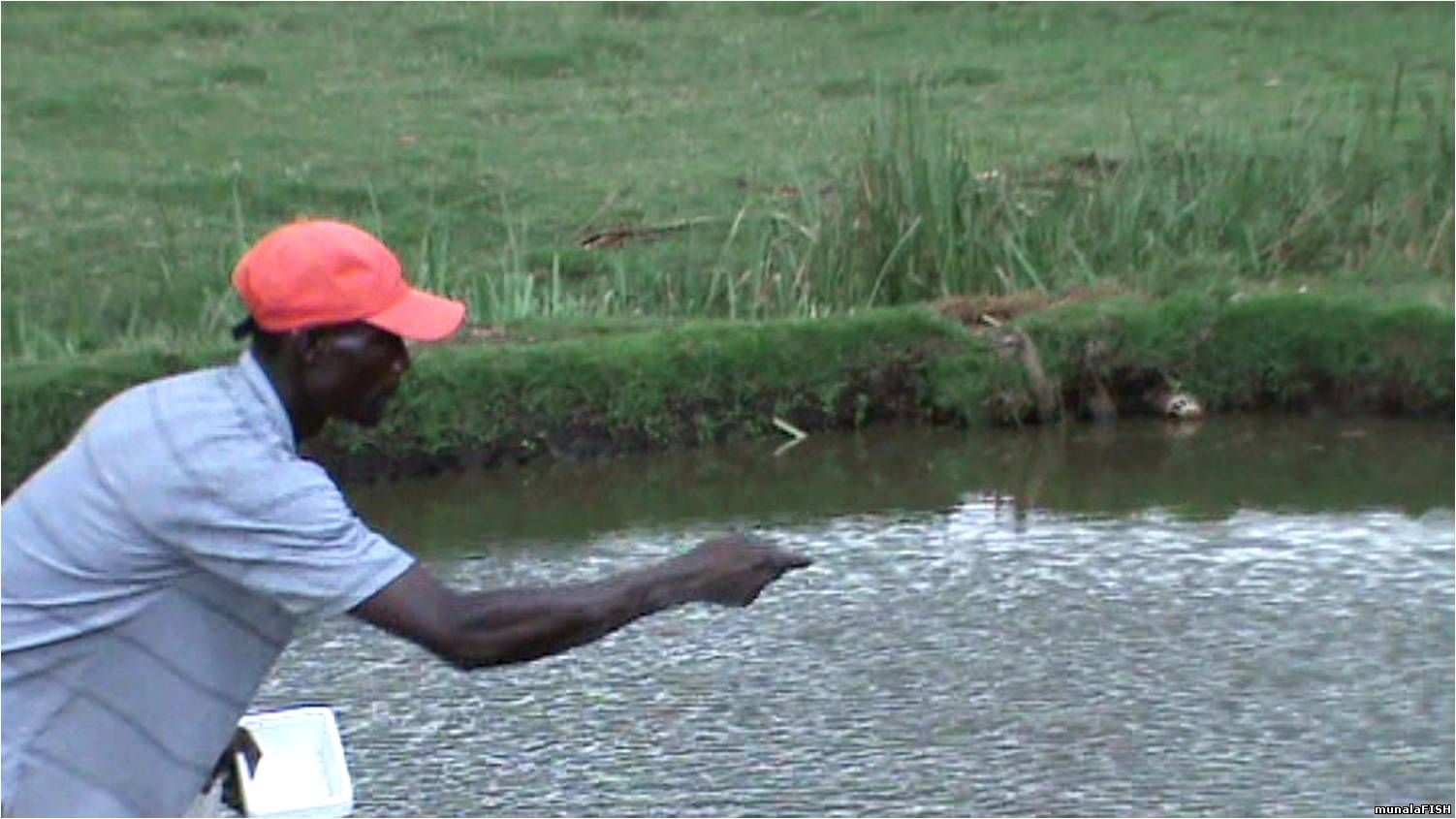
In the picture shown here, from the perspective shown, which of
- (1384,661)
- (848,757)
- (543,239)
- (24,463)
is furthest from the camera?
(543,239)

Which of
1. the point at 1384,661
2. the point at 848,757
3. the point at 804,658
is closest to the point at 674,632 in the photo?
the point at 804,658

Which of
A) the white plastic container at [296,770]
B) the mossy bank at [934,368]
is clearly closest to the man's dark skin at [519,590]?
the white plastic container at [296,770]

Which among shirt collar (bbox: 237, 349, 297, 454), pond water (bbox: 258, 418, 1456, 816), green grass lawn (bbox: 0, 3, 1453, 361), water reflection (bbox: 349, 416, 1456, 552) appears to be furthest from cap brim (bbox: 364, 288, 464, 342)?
green grass lawn (bbox: 0, 3, 1453, 361)

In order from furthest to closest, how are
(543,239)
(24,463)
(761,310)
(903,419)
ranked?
1. (543,239)
2. (761,310)
3. (903,419)
4. (24,463)

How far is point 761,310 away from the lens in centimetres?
918

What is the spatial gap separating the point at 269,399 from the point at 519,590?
34 centimetres

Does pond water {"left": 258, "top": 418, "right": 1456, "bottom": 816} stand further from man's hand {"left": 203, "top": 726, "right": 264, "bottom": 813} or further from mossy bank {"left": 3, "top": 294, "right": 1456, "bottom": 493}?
man's hand {"left": 203, "top": 726, "right": 264, "bottom": 813}

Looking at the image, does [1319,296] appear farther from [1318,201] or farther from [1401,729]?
[1401,729]

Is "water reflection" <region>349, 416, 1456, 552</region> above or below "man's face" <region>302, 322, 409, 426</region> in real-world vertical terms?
below

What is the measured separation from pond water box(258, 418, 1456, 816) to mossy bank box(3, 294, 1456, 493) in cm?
12

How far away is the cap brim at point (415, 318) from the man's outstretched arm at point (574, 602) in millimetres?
252

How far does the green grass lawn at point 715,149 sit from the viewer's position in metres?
9.25

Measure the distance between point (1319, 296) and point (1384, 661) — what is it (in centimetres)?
271

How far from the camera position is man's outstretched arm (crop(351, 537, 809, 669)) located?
10.5 ft
